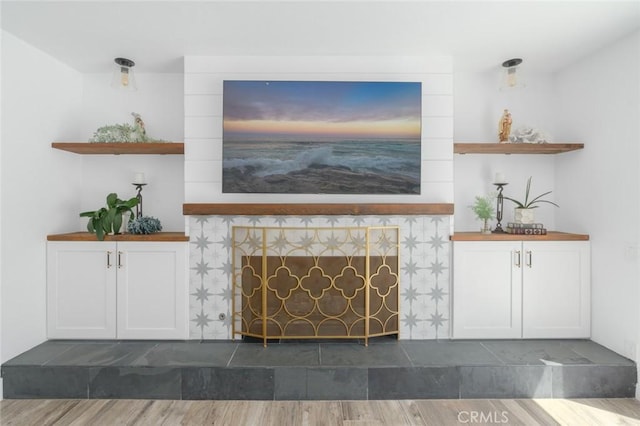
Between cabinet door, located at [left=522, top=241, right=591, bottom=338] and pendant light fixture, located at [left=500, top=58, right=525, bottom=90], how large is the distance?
4.17 feet

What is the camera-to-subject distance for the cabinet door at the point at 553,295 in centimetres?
283

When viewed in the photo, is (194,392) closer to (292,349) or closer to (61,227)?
(292,349)

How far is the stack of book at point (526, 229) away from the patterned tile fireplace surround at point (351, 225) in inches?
21.5

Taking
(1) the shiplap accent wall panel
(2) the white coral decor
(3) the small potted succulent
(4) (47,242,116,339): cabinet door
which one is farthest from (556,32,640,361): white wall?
(4) (47,242,116,339): cabinet door

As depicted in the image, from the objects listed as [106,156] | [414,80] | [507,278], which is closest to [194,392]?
[106,156]

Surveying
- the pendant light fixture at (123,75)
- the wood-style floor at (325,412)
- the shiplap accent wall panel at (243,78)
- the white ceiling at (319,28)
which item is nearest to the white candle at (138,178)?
the shiplap accent wall panel at (243,78)

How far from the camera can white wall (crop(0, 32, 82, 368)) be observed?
2.48 meters

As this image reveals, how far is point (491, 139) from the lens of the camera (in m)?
3.23

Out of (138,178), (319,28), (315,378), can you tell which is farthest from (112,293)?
(319,28)

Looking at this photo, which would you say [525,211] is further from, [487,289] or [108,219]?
[108,219]

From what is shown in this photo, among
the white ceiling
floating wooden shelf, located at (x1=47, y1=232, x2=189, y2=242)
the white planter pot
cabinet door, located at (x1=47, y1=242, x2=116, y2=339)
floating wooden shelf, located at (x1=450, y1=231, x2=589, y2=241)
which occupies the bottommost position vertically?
cabinet door, located at (x1=47, y1=242, x2=116, y2=339)

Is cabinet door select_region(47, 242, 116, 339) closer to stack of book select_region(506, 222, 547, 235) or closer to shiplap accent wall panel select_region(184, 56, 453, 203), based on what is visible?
shiplap accent wall panel select_region(184, 56, 453, 203)

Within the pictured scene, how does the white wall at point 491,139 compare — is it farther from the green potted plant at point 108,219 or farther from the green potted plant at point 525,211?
the green potted plant at point 108,219

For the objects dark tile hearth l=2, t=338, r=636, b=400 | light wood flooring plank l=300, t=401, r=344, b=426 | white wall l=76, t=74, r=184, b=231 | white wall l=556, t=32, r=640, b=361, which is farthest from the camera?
white wall l=76, t=74, r=184, b=231
